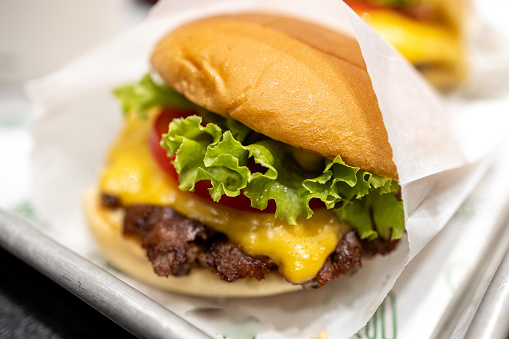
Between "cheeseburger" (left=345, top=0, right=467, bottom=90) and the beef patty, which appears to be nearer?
the beef patty

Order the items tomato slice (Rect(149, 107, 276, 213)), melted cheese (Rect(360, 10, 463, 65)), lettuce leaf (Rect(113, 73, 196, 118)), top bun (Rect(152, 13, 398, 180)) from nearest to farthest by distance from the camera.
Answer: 1. top bun (Rect(152, 13, 398, 180))
2. tomato slice (Rect(149, 107, 276, 213))
3. lettuce leaf (Rect(113, 73, 196, 118))
4. melted cheese (Rect(360, 10, 463, 65))

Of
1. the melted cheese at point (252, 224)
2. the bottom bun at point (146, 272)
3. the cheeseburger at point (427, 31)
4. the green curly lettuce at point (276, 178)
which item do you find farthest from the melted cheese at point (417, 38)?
the bottom bun at point (146, 272)

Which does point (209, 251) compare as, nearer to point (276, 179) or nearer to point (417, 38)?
point (276, 179)

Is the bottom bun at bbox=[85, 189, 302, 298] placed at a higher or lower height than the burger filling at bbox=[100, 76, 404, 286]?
lower

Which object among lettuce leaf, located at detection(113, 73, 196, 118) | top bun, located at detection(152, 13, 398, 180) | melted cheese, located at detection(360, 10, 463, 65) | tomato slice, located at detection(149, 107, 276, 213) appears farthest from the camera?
melted cheese, located at detection(360, 10, 463, 65)

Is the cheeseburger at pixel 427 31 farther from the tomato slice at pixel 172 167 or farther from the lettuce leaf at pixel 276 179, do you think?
the lettuce leaf at pixel 276 179

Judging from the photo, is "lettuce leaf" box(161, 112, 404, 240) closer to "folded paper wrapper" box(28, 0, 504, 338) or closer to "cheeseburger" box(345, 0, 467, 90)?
"folded paper wrapper" box(28, 0, 504, 338)

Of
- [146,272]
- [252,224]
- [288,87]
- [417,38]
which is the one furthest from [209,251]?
[417,38]

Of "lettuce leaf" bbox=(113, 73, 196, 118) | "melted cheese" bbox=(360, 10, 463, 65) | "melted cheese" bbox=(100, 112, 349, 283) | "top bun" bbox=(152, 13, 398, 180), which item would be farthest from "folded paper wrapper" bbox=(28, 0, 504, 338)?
"melted cheese" bbox=(360, 10, 463, 65)
